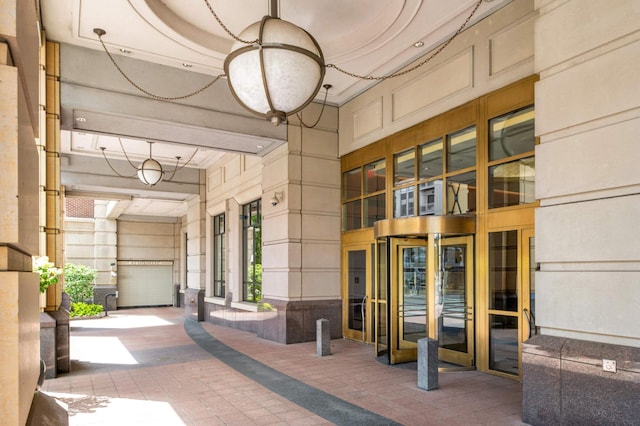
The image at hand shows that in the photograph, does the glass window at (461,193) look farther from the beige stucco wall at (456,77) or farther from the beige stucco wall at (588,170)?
the beige stucco wall at (588,170)

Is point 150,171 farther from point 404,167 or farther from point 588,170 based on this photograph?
point 588,170

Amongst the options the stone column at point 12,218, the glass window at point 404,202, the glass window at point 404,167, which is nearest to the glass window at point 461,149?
the glass window at point 404,167

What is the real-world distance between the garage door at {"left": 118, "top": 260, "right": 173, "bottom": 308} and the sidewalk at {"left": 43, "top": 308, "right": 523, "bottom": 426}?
12.7m

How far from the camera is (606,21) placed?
399 cm

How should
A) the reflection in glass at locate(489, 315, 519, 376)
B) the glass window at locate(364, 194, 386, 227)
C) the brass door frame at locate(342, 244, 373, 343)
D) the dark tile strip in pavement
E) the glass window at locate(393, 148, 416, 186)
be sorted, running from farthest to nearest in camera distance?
1. the brass door frame at locate(342, 244, 373, 343)
2. the glass window at locate(364, 194, 386, 227)
3. the glass window at locate(393, 148, 416, 186)
4. the reflection in glass at locate(489, 315, 519, 376)
5. the dark tile strip in pavement

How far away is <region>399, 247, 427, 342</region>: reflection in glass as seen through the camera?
6.82 meters

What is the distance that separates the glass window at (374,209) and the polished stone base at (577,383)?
4454 mm

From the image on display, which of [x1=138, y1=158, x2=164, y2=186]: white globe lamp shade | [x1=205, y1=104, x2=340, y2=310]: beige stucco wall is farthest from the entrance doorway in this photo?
[x1=138, y1=158, x2=164, y2=186]: white globe lamp shade

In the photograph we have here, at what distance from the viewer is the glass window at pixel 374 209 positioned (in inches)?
Answer: 337

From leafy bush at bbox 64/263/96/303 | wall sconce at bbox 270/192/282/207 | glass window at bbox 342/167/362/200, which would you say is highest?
glass window at bbox 342/167/362/200

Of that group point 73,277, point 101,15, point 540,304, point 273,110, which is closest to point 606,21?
point 540,304

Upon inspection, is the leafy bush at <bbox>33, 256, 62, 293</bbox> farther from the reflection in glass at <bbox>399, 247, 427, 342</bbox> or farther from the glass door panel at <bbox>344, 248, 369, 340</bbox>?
the glass door panel at <bbox>344, 248, 369, 340</bbox>

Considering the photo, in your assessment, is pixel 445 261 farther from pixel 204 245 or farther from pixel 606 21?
pixel 204 245

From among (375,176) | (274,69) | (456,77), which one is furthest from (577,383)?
(375,176)
